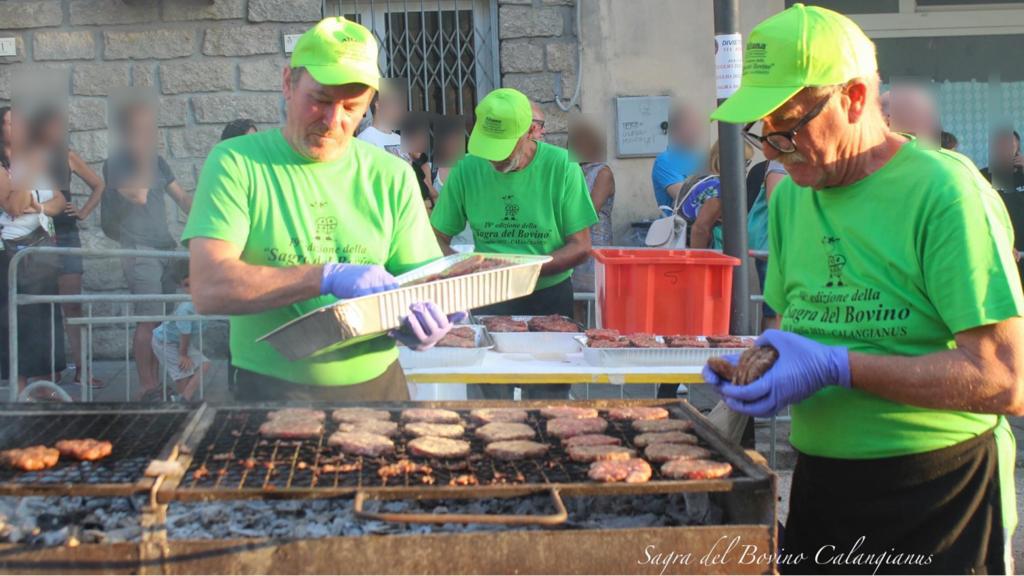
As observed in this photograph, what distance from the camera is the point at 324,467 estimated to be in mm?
2904

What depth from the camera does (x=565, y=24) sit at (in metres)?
9.23

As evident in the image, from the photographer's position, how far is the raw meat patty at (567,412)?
11.3 feet

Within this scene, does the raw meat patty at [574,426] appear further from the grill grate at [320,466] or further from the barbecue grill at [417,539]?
the barbecue grill at [417,539]

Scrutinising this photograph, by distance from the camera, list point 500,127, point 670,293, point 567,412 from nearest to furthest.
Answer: point 567,412 < point 670,293 < point 500,127

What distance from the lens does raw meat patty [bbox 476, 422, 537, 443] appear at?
3.18 metres

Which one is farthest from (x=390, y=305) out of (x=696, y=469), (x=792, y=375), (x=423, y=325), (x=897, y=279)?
(x=897, y=279)

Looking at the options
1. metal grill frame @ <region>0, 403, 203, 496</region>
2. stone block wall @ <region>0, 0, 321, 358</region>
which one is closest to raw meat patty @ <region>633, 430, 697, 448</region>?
metal grill frame @ <region>0, 403, 203, 496</region>

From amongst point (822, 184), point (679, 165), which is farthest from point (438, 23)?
point (822, 184)

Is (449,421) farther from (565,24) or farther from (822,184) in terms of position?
(565,24)

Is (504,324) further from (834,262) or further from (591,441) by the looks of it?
(834,262)

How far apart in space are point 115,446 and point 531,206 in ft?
10.1

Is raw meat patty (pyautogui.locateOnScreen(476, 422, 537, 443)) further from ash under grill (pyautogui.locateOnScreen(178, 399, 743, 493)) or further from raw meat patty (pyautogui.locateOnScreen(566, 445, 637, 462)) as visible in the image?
raw meat patty (pyautogui.locateOnScreen(566, 445, 637, 462))

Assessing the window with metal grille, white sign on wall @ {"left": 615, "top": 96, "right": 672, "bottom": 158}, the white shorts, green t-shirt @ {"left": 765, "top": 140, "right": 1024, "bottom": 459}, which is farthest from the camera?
the window with metal grille

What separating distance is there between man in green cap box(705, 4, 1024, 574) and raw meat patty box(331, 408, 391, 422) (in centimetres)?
115
